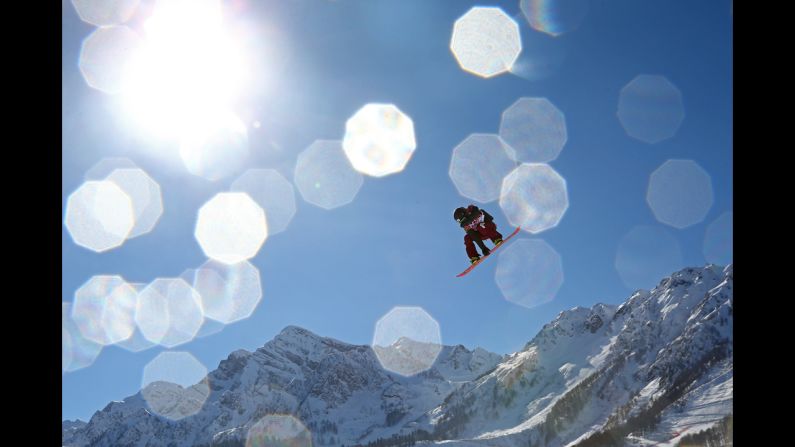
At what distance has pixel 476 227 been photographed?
62.0 feet

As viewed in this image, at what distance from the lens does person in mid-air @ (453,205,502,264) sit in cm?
1853

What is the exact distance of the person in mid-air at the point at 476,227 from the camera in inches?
730
